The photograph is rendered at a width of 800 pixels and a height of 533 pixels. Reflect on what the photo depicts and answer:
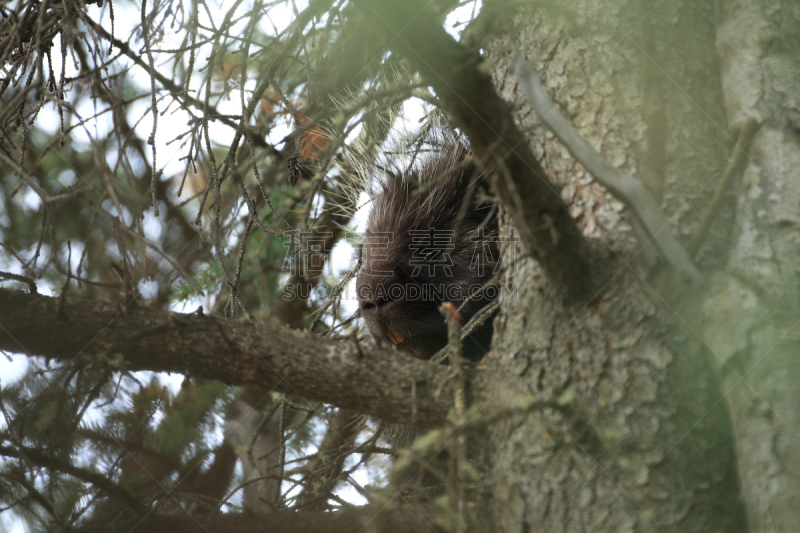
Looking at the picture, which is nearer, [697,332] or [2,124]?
[697,332]

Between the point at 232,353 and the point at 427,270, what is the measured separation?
1.38 m

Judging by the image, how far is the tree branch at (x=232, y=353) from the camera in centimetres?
98

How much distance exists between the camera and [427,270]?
2.32 metres

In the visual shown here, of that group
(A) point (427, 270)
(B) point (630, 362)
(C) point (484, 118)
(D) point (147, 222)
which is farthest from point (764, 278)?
(D) point (147, 222)

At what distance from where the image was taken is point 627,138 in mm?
1207

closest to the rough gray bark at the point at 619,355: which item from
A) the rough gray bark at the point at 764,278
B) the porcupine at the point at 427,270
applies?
the rough gray bark at the point at 764,278

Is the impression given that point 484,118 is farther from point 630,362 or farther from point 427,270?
point 427,270

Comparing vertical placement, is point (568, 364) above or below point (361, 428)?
below

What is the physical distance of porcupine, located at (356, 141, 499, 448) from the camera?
7.25 feet

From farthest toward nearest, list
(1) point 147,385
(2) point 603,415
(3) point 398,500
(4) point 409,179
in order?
→ (4) point 409,179 < (1) point 147,385 < (3) point 398,500 < (2) point 603,415

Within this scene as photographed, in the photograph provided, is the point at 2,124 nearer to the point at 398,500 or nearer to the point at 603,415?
the point at 398,500

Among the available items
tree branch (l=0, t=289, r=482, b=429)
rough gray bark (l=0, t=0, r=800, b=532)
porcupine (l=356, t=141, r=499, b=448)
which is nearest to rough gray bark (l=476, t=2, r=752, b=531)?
rough gray bark (l=0, t=0, r=800, b=532)

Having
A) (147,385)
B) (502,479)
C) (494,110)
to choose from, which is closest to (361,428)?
(147,385)

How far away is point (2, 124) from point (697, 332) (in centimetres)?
167
